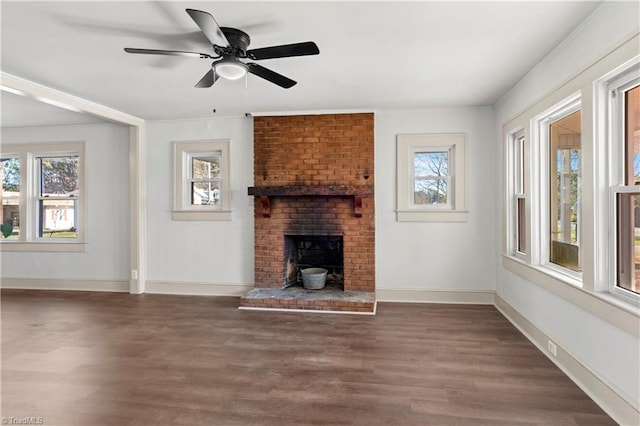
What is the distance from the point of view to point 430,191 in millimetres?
4789

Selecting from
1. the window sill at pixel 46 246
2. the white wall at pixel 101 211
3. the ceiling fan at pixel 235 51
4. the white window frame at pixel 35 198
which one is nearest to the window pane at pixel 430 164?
the ceiling fan at pixel 235 51

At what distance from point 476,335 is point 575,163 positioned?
1.86 m

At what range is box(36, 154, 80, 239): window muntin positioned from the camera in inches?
223

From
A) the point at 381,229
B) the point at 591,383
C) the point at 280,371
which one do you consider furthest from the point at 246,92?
the point at 591,383

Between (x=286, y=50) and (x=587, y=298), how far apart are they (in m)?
2.71

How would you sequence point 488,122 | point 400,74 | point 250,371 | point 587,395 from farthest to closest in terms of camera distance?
point 488,122 → point 400,74 → point 250,371 → point 587,395

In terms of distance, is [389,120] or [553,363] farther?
[389,120]

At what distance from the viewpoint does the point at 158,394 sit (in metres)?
2.43

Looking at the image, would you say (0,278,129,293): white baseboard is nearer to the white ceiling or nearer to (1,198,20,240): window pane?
(1,198,20,240): window pane

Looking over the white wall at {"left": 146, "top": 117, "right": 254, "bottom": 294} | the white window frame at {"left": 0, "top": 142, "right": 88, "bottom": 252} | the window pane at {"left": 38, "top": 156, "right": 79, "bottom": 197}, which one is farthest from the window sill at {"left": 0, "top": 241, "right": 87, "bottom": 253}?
the white wall at {"left": 146, "top": 117, "right": 254, "bottom": 294}

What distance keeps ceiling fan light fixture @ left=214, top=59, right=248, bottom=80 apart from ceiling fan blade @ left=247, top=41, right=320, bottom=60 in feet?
0.39

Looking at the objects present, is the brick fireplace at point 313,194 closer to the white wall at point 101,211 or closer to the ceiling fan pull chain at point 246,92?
the ceiling fan pull chain at point 246,92

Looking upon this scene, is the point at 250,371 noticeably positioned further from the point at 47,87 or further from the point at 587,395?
the point at 47,87

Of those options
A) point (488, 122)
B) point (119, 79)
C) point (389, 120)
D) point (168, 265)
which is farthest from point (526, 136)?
point (168, 265)
